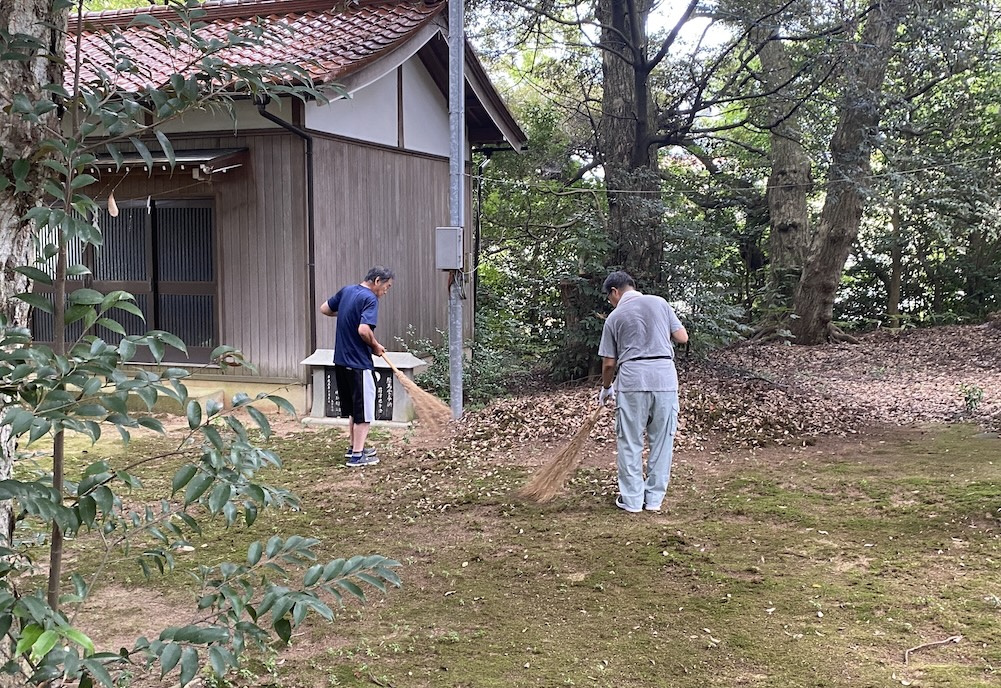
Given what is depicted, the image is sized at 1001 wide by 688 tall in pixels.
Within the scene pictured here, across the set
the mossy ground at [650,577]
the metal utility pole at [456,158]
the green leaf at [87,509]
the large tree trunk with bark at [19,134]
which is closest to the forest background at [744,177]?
the metal utility pole at [456,158]

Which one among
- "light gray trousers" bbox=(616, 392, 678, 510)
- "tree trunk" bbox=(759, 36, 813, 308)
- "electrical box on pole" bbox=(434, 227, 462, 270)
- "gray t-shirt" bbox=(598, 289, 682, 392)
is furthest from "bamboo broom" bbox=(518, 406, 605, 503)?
"tree trunk" bbox=(759, 36, 813, 308)

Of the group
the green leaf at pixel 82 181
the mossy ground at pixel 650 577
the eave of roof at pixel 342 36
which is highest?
the eave of roof at pixel 342 36

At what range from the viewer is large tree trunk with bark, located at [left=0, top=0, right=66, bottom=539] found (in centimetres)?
226

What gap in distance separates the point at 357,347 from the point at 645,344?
2.48 metres

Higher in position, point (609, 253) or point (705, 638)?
point (609, 253)

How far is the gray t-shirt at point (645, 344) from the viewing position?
586cm

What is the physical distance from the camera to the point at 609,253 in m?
10.0

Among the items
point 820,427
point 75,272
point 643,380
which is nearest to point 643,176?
point 820,427

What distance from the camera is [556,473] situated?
20.1ft

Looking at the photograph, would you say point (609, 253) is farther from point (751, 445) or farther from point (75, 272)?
point (75, 272)

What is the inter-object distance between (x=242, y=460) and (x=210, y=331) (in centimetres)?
808

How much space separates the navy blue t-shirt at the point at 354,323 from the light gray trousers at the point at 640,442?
2217 mm

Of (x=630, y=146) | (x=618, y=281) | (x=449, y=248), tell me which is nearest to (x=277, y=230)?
(x=449, y=248)

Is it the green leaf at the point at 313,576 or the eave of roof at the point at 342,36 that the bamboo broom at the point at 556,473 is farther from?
the eave of roof at the point at 342,36
